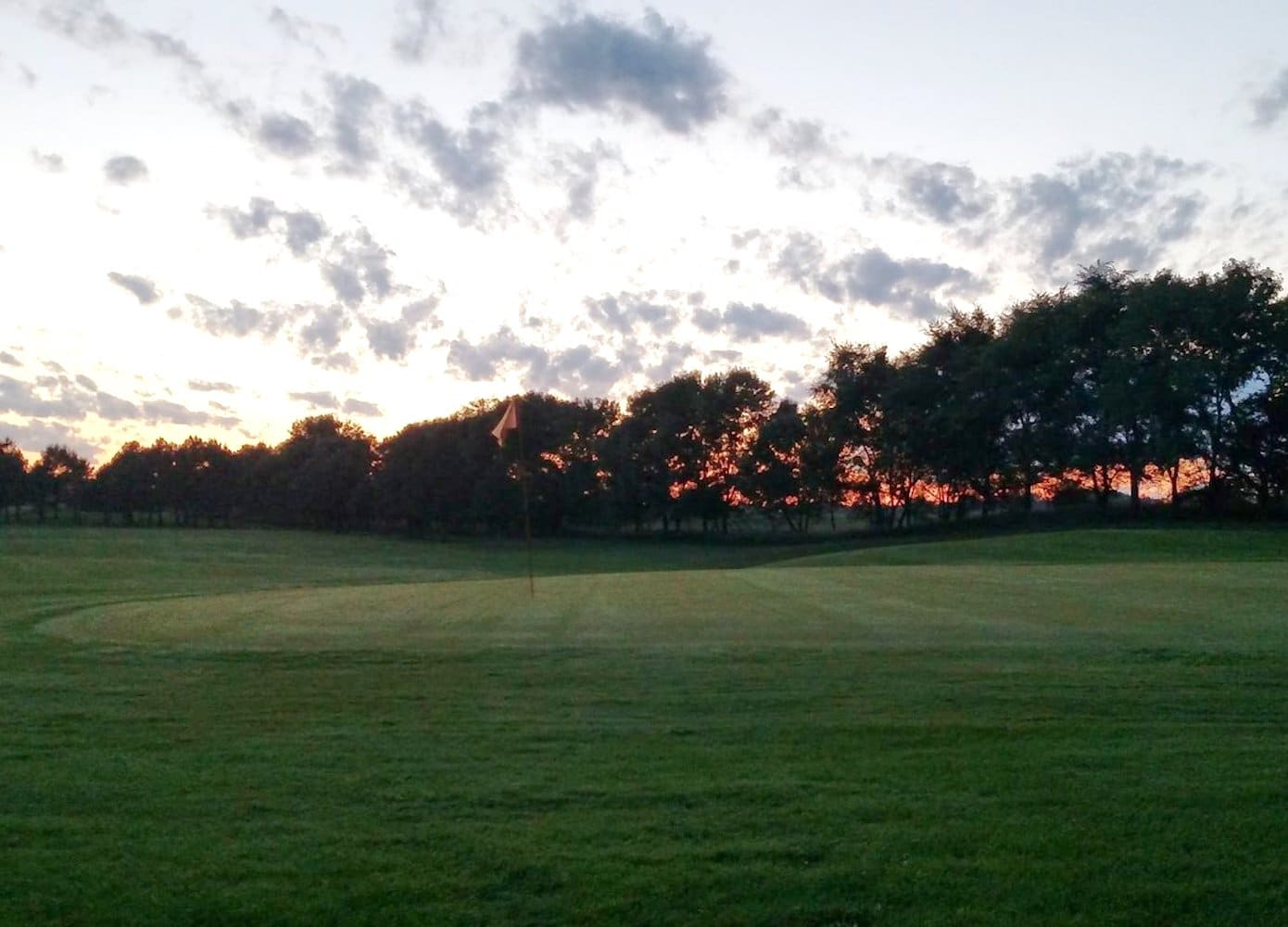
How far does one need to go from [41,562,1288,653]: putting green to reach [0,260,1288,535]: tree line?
42.0 m

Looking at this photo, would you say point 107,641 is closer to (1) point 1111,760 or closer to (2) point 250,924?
(2) point 250,924

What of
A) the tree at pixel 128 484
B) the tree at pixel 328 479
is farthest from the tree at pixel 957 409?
the tree at pixel 128 484

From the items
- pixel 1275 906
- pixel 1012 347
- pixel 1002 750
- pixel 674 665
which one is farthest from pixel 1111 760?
pixel 1012 347

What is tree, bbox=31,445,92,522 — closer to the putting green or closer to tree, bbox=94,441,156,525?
tree, bbox=94,441,156,525

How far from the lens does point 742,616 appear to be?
865 inches

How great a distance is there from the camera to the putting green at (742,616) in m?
17.9

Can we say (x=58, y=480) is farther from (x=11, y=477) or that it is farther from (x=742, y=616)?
(x=742, y=616)

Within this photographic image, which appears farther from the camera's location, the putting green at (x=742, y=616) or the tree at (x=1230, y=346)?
the tree at (x=1230, y=346)

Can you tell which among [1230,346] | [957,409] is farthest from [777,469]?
[1230,346]

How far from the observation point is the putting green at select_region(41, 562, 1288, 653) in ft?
58.7

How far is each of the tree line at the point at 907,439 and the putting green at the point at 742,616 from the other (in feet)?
138

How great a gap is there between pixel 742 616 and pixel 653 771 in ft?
40.2

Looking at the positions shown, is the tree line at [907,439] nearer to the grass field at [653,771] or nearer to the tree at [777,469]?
the tree at [777,469]

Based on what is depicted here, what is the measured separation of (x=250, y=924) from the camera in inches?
279
